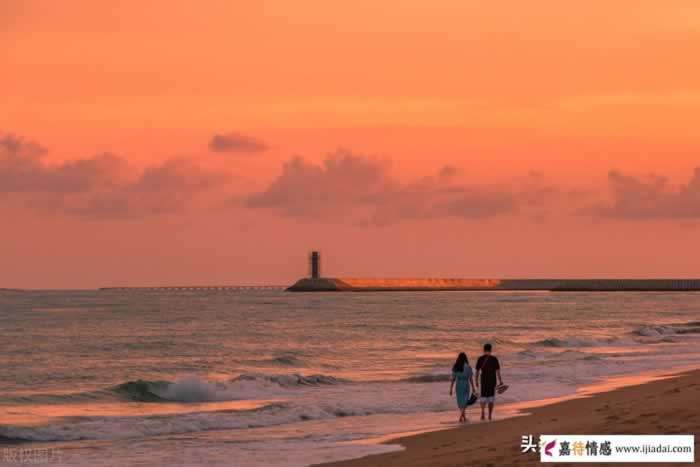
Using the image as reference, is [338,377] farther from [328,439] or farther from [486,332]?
[486,332]

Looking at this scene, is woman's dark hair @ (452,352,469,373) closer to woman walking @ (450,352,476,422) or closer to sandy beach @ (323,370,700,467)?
woman walking @ (450,352,476,422)

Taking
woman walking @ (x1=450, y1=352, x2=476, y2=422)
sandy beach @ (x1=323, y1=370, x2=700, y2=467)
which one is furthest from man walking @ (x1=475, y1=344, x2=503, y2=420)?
sandy beach @ (x1=323, y1=370, x2=700, y2=467)

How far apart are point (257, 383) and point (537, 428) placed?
16148 millimetres

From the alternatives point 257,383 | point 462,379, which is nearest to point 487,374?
point 462,379

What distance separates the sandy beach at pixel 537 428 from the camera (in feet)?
53.0

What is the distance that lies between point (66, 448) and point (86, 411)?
23.6ft

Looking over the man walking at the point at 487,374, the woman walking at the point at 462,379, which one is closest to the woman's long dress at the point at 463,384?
the woman walking at the point at 462,379

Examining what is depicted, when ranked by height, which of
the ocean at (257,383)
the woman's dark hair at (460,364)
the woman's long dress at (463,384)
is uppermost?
the woman's dark hair at (460,364)

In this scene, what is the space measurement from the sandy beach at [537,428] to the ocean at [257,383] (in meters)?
1.05

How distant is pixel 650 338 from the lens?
207 feet

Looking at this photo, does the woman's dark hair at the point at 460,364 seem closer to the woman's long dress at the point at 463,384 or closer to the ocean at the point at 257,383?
the woman's long dress at the point at 463,384

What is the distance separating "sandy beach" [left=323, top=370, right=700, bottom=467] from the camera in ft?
53.0

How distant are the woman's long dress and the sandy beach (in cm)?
52

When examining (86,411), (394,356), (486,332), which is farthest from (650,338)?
(86,411)
